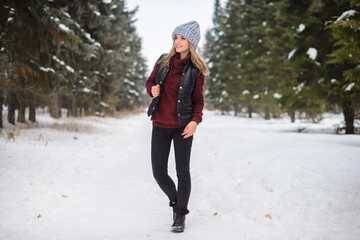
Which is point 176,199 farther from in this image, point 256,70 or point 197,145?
point 256,70

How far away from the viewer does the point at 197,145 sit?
25.8ft

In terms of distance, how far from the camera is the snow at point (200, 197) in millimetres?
2730

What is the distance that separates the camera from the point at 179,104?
104 inches

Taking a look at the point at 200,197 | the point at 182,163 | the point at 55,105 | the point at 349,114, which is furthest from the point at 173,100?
the point at 55,105

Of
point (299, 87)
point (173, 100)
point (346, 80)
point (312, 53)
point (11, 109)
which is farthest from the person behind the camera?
point (11, 109)

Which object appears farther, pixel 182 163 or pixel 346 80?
pixel 346 80

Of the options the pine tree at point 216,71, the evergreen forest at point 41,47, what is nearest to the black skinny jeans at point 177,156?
the evergreen forest at point 41,47

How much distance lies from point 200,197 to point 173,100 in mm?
1932

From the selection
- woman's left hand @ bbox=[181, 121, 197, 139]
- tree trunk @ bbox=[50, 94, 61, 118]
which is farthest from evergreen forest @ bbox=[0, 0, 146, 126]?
woman's left hand @ bbox=[181, 121, 197, 139]

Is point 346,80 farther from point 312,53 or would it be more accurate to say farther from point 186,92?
point 186,92

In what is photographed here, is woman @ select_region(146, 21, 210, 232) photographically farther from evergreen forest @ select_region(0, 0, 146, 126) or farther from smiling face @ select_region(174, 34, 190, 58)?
evergreen forest @ select_region(0, 0, 146, 126)


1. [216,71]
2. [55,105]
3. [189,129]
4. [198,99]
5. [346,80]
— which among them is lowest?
[189,129]

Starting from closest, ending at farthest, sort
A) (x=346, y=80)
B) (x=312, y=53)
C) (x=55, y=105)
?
(x=346, y=80), (x=312, y=53), (x=55, y=105)

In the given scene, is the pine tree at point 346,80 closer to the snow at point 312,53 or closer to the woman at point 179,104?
the snow at point 312,53
